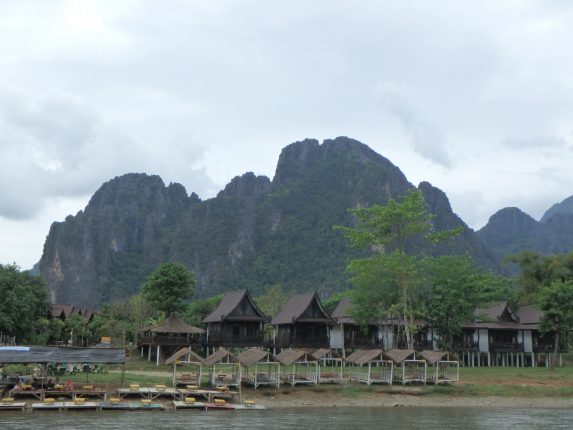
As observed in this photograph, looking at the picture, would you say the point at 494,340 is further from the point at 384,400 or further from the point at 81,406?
the point at 81,406

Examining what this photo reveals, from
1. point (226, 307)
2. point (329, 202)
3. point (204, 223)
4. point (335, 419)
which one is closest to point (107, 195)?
point (204, 223)

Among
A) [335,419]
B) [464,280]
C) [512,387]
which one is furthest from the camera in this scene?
[464,280]

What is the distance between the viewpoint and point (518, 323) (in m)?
61.8

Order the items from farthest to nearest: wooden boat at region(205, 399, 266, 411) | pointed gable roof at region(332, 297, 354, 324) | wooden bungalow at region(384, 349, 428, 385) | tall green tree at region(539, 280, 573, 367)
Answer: pointed gable roof at region(332, 297, 354, 324), tall green tree at region(539, 280, 573, 367), wooden bungalow at region(384, 349, 428, 385), wooden boat at region(205, 399, 266, 411)

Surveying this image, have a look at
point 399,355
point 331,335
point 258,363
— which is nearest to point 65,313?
Result: point 331,335

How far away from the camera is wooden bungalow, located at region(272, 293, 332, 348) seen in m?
57.8

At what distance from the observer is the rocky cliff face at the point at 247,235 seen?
153 meters

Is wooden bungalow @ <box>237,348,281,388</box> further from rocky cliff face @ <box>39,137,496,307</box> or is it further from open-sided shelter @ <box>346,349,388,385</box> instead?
rocky cliff face @ <box>39,137,496,307</box>

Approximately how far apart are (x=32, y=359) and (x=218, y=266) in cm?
12228

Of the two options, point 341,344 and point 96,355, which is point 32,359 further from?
point 341,344

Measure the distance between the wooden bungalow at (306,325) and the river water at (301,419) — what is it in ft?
77.1

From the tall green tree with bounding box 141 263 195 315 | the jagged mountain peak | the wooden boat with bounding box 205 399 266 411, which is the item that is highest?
the jagged mountain peak

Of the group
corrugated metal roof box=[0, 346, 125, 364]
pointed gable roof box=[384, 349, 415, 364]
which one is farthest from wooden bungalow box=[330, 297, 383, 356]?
corrugated metal roof box=[0, 346, 125, 364]

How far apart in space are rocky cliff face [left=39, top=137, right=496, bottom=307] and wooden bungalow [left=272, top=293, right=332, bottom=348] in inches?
2909
